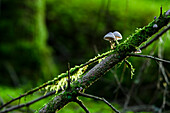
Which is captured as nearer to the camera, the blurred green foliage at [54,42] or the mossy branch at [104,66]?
the mossy branch at [104,66]

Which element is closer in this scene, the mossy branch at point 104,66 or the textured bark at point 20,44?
the mossy branch at point 104,66

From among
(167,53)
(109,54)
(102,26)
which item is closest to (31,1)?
(102,26)

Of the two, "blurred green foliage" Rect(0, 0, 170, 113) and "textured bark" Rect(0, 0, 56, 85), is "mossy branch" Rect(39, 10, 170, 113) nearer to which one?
"blurred green foliage" Rect(0, 0, 170, 113)

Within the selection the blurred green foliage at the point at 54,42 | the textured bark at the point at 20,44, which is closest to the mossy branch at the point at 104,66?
the blurred green foliage at the point at 54,42

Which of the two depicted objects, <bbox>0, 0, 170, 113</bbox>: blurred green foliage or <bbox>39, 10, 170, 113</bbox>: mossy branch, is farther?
<bbox>0, 0, 170, 113</bbox>: blurred green foliage

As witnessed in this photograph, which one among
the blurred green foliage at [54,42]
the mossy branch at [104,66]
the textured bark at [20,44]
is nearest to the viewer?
the mossy branch at [104,66]

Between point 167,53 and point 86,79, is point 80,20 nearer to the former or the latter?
point 167,53

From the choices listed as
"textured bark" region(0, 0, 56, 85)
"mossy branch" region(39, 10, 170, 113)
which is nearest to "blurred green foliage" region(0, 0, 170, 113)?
"textured bark" region(0, 0, 56, 85)

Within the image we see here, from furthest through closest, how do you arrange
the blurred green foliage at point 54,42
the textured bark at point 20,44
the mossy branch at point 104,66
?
the textured bark at point 20,44
the blurred green foliage at point 54,42
the mossy branch at point 104,66

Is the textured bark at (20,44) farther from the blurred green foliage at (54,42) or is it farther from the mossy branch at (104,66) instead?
the mossy branch at (104,66)
